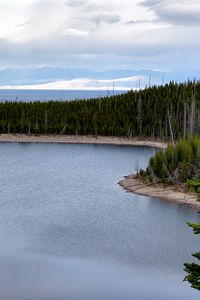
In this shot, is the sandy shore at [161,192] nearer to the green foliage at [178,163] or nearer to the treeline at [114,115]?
the green foliage at [178,163]

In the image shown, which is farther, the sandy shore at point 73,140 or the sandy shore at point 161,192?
the sandy shore at point 73,140

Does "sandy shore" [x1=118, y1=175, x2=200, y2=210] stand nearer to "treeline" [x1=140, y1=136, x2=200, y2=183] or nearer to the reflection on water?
"treeline" [x1=140, y1=136, x2=200, y2=183]

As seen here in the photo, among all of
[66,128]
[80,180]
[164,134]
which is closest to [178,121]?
[164,134]

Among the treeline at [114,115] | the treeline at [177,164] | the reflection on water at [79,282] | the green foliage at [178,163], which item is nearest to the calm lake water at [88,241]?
the reflection on water at [79,282]

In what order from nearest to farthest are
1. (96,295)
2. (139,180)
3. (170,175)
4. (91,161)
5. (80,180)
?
(96,295) → (170,175) → (139,180) → (80,180) → (91,161)

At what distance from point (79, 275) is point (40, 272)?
9.31 feet

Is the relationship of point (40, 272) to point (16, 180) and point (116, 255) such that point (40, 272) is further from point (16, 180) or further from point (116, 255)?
point (16, 180)

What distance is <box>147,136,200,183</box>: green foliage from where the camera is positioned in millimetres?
79812

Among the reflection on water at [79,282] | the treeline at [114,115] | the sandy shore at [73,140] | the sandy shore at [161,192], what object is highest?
the treeline at [114,115]

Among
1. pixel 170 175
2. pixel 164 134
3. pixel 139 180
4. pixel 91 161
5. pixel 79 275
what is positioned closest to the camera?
pixel 79 275

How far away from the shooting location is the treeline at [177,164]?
79.8 m

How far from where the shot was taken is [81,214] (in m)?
64.3

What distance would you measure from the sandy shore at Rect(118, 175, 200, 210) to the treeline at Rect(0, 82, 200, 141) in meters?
71.0

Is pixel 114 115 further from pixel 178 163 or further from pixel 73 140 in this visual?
pixel 178 163
